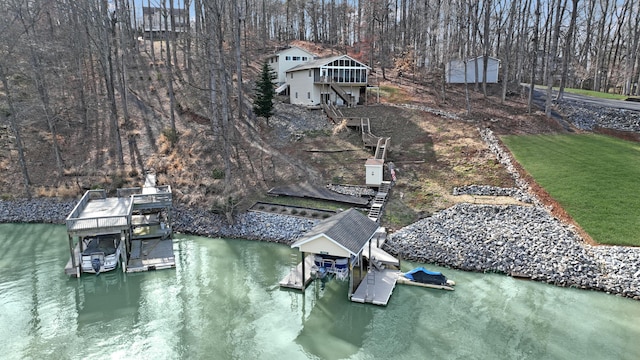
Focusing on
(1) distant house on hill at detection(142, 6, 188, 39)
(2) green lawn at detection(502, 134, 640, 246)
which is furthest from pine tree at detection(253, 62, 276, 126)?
(2) green lawn at detection(502, 134, 640, 246)

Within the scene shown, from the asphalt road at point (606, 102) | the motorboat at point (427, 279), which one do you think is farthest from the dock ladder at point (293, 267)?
the asphalt road at point (606, 102)

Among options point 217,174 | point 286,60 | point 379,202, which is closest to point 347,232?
point 379,202

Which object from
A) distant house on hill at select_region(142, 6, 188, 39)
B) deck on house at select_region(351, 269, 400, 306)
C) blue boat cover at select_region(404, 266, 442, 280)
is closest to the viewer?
deck on house at select_region(351, 269, 400, 306)

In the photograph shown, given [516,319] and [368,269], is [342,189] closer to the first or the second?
[368,269]

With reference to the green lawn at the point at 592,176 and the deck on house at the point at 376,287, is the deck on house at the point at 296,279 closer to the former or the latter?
the deck on house at the point at 376,287

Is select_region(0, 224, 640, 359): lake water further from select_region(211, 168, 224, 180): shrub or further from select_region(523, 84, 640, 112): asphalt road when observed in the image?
select_region(523, 84, 640, 112): asphalt road
